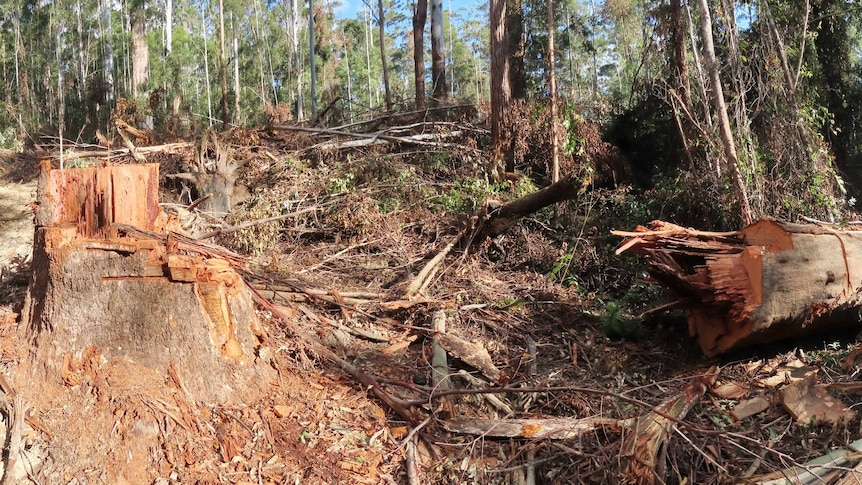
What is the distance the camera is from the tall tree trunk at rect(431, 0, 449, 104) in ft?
39.5

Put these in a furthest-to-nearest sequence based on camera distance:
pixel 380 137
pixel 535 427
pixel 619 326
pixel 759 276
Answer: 1. pixel 380 137
2. pixel 619 326
3. pixel 759 276
4. pixel 535 427

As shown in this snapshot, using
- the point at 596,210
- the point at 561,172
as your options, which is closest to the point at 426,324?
the point at 596,210

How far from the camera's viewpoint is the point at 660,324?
210 inches

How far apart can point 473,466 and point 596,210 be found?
5276 millimetres

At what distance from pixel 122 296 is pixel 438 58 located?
10349mm

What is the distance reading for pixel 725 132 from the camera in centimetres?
700

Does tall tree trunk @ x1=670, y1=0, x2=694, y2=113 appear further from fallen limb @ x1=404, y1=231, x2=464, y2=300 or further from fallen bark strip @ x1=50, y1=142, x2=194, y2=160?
fallen bark strip @ x1=50, y1=142, x2=194, y2=160

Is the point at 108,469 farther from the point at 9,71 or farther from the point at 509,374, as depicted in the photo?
the point at 9,71

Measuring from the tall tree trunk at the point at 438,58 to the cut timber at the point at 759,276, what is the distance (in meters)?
6.91

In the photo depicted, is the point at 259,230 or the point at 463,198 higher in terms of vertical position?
the point at 463,198

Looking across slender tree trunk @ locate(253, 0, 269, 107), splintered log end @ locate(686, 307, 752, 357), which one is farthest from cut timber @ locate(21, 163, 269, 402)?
slender tree trunk @ locate(253, 0, 269, 107)

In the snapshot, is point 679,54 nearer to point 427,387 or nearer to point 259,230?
point 259,230

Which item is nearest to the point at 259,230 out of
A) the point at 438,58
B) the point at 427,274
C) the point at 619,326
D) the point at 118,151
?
the point at 427,274

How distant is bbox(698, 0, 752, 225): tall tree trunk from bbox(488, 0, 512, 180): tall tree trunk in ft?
8.93
